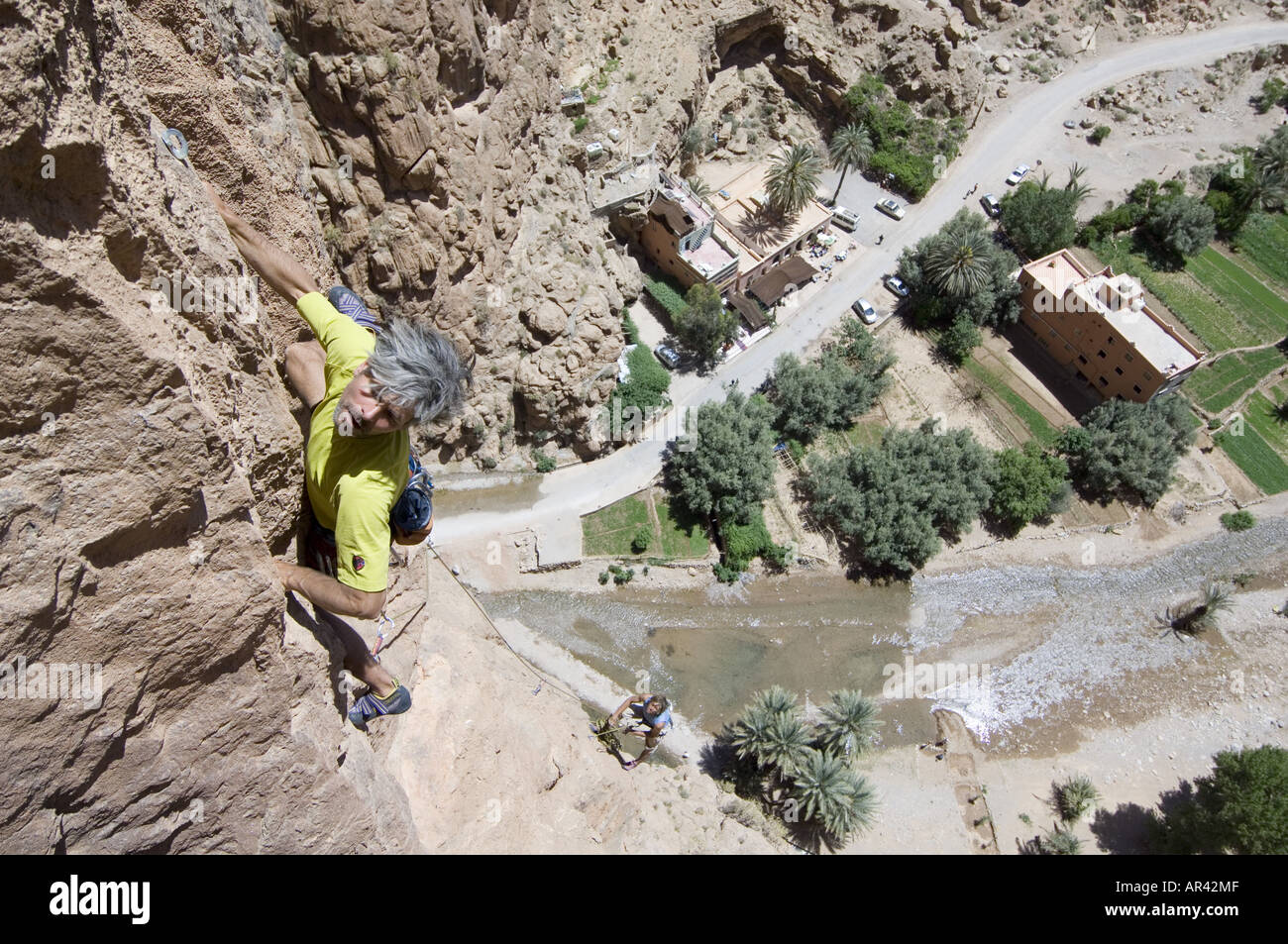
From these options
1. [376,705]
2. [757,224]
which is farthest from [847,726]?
[757,224]

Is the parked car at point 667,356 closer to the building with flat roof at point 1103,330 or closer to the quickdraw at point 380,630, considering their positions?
the building with flat roof at point 1103,330

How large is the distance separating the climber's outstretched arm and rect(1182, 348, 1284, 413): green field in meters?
44.8

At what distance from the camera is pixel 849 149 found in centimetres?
4172

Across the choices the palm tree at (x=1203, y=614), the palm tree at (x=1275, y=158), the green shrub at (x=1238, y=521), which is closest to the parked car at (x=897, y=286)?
the green shrub at (x=1238, y=521)

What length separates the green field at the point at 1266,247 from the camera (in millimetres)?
44156

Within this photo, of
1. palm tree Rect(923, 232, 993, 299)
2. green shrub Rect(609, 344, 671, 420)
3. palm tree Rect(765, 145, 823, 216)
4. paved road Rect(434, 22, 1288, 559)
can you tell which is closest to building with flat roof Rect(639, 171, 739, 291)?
palm tree Rect(765, 145, 823, 216)

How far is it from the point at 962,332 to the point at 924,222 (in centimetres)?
844

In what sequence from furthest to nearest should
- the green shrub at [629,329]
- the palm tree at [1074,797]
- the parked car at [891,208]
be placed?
1. the parked car at [891,208]
2. the green shrub at [629,329]
3. the palm tree at [1074,797]

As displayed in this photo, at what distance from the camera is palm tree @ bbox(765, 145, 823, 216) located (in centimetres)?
3900

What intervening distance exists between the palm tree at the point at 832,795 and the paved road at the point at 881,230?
1313 cm

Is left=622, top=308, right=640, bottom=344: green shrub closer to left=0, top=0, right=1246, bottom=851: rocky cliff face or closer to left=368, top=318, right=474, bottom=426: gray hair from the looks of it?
left=0, top=0, right=1246, bottom=851: rocky cliff face

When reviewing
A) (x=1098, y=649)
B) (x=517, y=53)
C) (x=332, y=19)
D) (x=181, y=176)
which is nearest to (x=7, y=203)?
(x=181, y=176)

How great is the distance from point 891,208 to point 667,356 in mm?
17296

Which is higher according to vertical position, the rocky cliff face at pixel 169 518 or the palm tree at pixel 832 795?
the rocky cliff face at pixel 169 518
